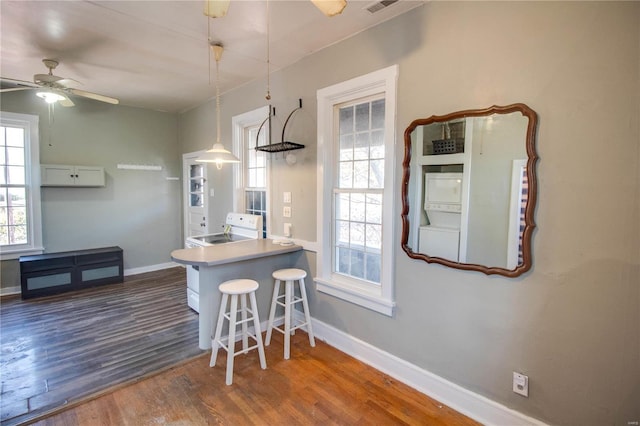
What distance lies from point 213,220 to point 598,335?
4.50 meters

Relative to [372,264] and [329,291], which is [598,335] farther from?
[329,291]

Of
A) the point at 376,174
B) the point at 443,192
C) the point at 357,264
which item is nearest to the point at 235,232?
the point at 357,264

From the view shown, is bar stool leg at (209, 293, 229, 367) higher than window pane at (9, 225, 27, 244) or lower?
lower

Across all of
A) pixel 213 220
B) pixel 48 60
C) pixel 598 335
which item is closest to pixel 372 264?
pixel 598 335

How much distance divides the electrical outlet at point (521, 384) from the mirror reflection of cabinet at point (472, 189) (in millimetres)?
604

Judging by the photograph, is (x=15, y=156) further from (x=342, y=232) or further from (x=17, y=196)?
(x=342, y=232)

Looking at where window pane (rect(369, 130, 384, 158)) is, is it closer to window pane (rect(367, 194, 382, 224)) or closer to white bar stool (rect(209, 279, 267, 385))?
window pane (rect(367, 194, 382, 224))

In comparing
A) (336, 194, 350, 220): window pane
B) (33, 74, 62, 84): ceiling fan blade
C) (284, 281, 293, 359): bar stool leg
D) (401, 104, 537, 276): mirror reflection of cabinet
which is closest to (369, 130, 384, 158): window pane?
(401, 104, 537, 276): mirror reflection of cabinet

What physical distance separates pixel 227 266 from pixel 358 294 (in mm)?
1210

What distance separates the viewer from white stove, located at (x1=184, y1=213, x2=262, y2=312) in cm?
355

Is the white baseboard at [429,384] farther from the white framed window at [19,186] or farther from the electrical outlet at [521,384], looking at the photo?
the white framed window at [19,186]

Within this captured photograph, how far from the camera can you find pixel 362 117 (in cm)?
267

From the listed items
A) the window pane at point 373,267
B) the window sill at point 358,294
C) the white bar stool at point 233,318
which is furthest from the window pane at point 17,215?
the window pane at point 373,267

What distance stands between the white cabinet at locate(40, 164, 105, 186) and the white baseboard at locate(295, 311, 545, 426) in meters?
4.21
